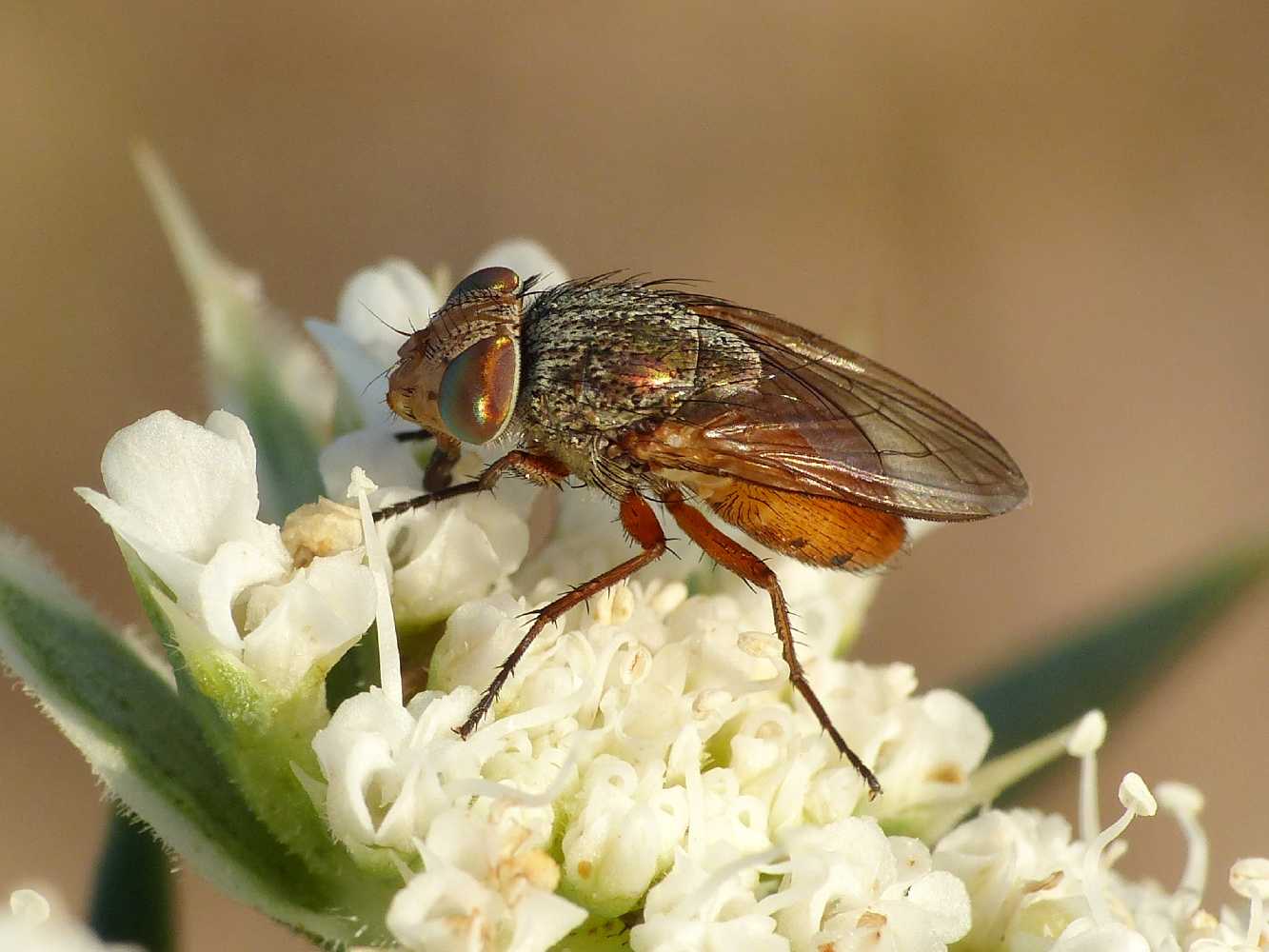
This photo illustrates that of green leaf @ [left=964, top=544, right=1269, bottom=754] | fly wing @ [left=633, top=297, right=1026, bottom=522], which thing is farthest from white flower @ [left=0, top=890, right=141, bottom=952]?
green leaf @ [left=964, top=544, right=1269, bottom=754]

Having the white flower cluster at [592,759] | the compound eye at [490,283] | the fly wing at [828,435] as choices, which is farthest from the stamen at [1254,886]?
the compound eye at [490,283]

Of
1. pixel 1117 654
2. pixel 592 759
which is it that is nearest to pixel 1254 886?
pixel 1117 654

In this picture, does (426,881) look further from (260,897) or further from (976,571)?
(976,571)

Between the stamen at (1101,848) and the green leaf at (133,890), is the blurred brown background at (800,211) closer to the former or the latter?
the green leaf at (133,890)

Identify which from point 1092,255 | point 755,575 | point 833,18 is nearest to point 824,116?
point 833,18

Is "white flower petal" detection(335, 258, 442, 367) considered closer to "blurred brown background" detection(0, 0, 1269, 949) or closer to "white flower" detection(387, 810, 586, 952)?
"white flower" detection(387, 810, 586, 952)

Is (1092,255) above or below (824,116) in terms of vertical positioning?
below
